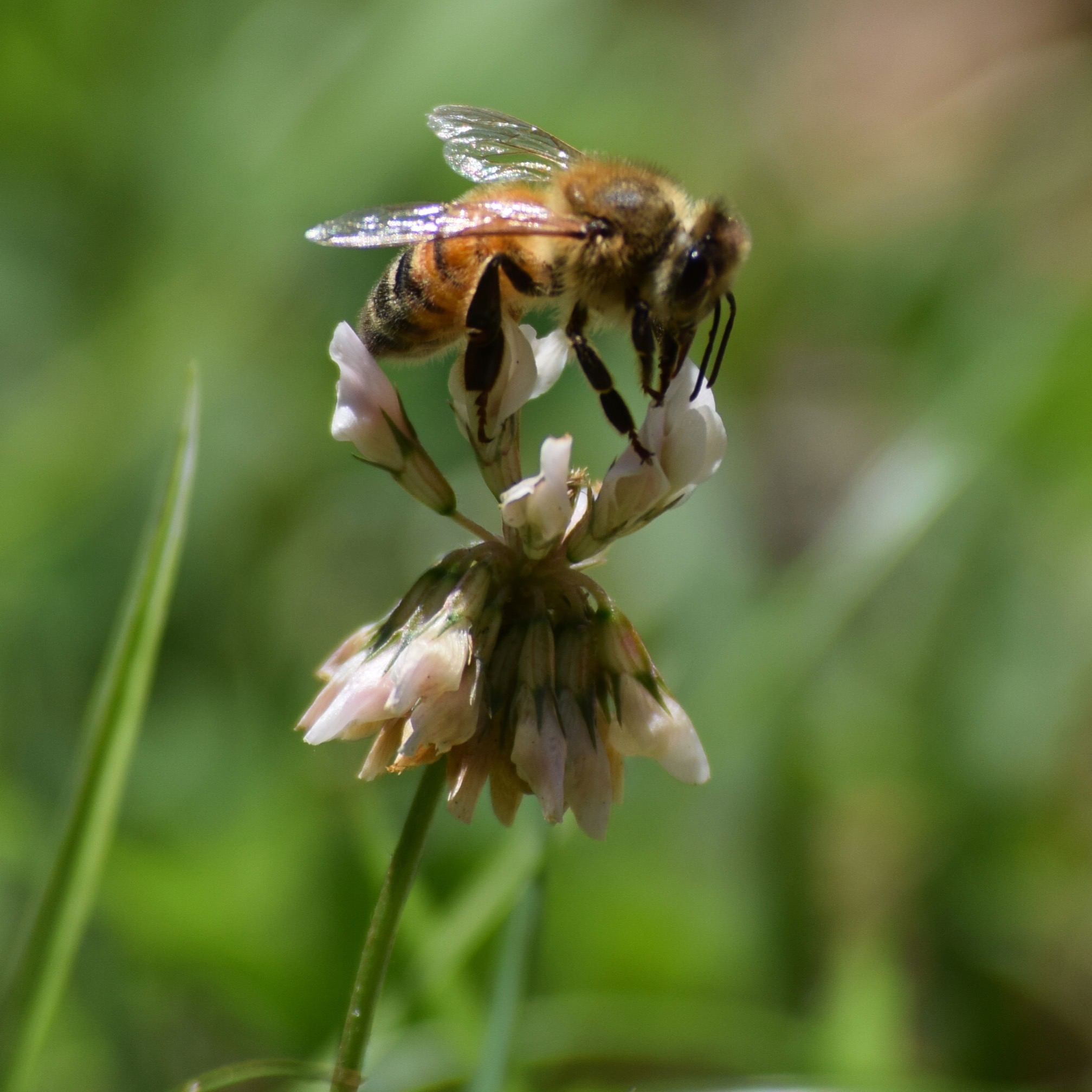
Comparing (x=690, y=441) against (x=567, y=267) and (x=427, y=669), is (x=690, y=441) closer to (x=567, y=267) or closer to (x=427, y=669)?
(x=567, y=267)

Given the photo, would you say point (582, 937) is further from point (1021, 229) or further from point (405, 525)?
point (1021, 229)

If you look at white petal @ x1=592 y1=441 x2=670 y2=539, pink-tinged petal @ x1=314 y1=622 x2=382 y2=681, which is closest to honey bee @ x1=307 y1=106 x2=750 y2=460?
white petal @ x1=592 y1=441 x2=670 y2=539

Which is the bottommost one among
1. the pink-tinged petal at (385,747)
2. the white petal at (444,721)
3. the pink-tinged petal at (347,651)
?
the pink-tinged petal at (385,747)

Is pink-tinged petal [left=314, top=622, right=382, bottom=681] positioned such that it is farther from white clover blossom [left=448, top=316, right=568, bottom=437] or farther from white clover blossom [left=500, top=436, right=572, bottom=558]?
white clover blossom [left=448, top=316, right=568, bottom=437]

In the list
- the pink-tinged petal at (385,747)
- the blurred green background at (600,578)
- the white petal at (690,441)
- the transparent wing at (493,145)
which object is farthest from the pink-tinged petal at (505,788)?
the transparent wing at (493,145)

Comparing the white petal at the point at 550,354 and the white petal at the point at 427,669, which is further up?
the white petal at the point at 550,354

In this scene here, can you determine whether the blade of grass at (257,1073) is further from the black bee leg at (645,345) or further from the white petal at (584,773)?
the black bee leg at (645,345)

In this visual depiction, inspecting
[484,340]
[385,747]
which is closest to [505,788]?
[385,747]
